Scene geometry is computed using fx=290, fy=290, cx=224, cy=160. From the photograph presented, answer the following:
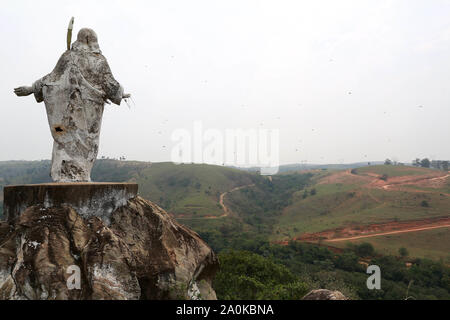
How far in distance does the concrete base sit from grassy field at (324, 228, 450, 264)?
4404cm

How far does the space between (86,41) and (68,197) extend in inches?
164

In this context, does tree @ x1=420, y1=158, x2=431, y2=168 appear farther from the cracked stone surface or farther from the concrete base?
the concrete base

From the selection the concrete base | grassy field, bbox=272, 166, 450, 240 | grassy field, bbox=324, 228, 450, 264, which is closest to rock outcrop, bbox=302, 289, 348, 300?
the concrete base

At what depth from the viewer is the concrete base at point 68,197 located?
5.75 m

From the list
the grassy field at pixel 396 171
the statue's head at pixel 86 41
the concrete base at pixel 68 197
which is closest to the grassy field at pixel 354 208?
the grassy field at pixel 396 171

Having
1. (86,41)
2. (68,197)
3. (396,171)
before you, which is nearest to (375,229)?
(396,171)

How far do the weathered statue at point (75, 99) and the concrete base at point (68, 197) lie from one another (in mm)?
1101

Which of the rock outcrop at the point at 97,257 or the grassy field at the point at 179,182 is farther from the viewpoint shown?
the grassy field at the point at 179,182

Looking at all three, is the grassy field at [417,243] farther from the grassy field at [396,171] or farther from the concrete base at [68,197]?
the concrete base at [68,197]

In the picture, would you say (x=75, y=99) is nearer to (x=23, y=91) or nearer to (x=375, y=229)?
(x=23, y=91)

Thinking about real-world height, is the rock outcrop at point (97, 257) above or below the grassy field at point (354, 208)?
above

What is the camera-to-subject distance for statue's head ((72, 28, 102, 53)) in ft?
24.2

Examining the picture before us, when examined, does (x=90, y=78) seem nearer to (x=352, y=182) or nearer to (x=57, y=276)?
(x=57, y=276)
